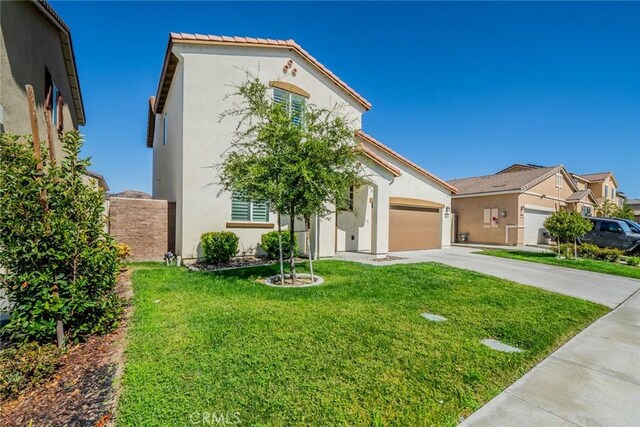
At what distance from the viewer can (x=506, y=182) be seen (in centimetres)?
2444

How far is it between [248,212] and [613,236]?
20.8m

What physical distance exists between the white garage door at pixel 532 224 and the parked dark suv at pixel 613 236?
4567mm

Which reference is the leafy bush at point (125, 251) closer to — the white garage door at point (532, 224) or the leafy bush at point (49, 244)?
the leafy bush at point (49, 244)

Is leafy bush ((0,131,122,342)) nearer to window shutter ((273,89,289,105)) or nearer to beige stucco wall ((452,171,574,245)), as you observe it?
window shutter ((273,89,289,105))

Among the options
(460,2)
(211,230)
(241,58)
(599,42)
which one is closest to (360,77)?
(460,2)

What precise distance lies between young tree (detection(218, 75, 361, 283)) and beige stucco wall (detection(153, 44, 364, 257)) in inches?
121

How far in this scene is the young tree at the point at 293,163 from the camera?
7.52 meters

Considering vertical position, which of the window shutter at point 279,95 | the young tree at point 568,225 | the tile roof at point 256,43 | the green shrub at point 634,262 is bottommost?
the green shrub at point 634,262

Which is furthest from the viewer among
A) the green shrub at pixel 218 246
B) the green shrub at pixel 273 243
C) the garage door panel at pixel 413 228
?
the garage door panel at pixel 413 228

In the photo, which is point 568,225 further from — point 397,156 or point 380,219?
point 380,219

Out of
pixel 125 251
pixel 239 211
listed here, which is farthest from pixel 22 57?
pixel 239 211

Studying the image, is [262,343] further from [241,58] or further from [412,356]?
[241,58]

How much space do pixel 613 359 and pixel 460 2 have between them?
1205 cm

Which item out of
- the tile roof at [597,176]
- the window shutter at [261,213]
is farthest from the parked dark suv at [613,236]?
the tile roof at [597,176]
